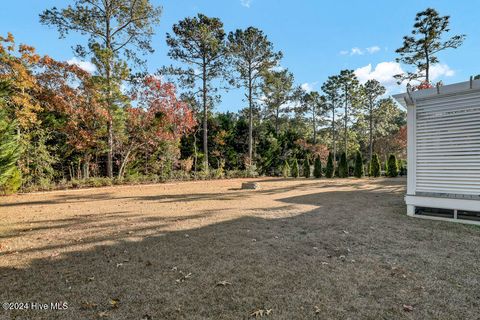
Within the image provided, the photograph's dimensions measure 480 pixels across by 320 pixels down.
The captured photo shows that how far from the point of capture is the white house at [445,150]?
15.9 feet

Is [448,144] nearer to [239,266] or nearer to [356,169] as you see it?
[239,266]

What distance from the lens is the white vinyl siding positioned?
4.85 metres

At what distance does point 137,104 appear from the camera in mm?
12953

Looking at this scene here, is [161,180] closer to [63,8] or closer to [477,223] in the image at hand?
[63,8]

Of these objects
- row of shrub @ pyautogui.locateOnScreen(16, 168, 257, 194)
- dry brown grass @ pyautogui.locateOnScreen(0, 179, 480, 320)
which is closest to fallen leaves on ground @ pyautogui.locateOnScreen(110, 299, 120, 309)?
dry brown grass @ pyautogui.locateOnScreen(0, 179, 480, 320)

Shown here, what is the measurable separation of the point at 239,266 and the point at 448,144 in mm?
4999

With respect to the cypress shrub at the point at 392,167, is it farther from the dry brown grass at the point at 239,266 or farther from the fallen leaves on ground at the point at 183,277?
the fallen leaves on ground at the point at 183,277

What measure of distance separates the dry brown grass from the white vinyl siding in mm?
868

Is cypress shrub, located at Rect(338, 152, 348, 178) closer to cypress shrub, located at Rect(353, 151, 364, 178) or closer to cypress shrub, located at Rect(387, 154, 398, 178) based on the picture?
cypress shrub, located at Rect(353, 151, 364, 178)

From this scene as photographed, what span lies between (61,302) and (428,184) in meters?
6.48

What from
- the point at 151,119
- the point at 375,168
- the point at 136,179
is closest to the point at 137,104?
the point at 151,119

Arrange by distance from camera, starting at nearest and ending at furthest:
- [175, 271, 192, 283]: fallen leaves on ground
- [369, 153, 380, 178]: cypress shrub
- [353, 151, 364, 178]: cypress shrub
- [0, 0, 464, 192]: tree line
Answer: [175, 271, 192, 283]: fallen leaves on ground, [0, 0, 464, 192]: tree line, [353, 151, 364, 178]: cypress shrub, [369, 153, 380, 178]: cypress shrub

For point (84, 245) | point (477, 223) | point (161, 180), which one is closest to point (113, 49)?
point (161, 180)

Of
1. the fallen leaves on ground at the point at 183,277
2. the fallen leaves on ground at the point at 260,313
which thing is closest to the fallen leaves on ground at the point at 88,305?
the fallen leaves on ground at the point at 183,277
